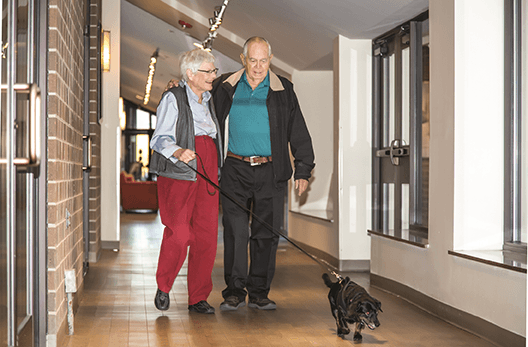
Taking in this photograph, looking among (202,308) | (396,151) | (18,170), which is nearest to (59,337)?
(202,308)

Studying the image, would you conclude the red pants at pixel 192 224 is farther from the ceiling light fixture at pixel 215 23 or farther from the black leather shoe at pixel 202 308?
the ceiling light fixture at pixel 215 23

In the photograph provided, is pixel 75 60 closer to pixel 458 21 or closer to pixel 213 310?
pixel 213 310

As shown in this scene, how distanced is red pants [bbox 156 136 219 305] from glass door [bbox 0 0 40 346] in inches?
42.7

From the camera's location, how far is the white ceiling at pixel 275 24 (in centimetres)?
480

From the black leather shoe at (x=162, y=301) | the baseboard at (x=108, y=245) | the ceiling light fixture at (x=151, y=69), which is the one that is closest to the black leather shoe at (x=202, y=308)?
the black leather shoe at (x=162, y=301)

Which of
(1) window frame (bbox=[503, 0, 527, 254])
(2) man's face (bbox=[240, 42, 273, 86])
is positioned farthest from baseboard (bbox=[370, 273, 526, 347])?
(2) man's face (bbox=[240, 42, 273, 86])

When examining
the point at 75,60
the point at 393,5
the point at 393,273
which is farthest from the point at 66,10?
the point at 393,273

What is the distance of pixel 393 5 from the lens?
442 cm

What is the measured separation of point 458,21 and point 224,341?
2.09 meters

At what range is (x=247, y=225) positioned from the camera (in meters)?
3.77

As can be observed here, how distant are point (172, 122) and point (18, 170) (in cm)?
153

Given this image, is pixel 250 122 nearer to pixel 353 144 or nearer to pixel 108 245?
pixel 353 144

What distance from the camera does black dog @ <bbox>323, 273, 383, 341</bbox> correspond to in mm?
2898

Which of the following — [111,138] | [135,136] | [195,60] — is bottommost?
[111,138]
